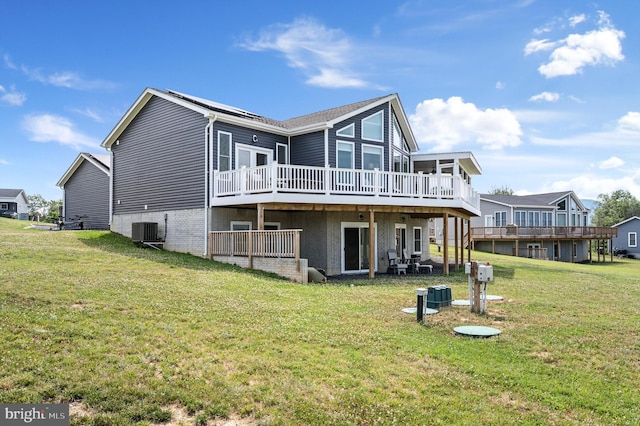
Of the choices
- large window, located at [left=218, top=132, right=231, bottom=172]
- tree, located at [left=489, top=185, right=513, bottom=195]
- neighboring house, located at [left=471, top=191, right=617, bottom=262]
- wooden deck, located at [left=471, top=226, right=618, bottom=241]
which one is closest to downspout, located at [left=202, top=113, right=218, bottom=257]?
large window, located at [left=218, top=132, right=231, bottom=172]

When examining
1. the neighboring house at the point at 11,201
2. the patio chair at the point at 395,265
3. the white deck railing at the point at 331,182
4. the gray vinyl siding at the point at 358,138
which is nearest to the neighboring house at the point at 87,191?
the white deck railing at the point at 331,182

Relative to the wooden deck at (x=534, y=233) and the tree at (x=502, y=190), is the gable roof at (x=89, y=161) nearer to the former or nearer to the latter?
the wooden deck at (x=534, y=233)

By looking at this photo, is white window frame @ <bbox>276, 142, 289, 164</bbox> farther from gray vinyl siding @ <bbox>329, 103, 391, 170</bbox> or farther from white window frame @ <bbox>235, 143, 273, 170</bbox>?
gray vinyl siding @ <bbox>329, 103, 391, 170</bbox>

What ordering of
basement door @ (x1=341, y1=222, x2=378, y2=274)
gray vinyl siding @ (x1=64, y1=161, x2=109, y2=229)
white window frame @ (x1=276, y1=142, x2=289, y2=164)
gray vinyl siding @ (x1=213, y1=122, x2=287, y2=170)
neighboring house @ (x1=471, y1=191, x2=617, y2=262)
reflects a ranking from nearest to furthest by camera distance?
1. gray vinyl siding @ (x1=213, y1=122, x2=287, y2=170)
2. basement door @ (x1=341, y1=222, x2=378, y2=274)
3. white window frame @ (x1=276, y1=142, x2=289, y2=164)
4. gray vinyl siding @ (x1=64, y1=161, x2=109, y2=229)
5. neighboring house @ (x1=471, y1=191, x2=617, y2=262)

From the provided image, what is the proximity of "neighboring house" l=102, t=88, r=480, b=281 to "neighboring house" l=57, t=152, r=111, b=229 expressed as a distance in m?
2.48

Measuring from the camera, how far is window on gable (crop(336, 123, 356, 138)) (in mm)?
18819

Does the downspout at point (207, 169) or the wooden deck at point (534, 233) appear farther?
the wooden deck at point (534, 233)

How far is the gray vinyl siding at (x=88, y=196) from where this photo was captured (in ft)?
78.1

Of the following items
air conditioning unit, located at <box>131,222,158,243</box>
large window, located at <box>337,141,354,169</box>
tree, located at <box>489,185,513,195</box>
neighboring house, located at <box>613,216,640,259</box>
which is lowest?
neighboring house, located at <box>613,216,640,259</box>

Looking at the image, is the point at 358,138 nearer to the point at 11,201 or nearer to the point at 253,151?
the point at 253,151

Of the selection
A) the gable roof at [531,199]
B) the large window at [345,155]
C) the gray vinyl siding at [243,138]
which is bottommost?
the gable roof at [531,199]

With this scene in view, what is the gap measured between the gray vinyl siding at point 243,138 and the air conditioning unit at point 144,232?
3.76 meters

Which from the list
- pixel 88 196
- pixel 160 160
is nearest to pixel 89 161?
pixel 88 196

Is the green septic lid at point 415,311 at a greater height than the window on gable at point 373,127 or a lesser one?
lesser
